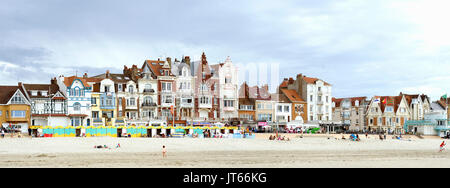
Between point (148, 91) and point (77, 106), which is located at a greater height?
point (148, 91)

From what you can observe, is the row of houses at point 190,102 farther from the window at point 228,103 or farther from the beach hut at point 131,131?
the beach hut at point 131,131

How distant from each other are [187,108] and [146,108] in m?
6.08

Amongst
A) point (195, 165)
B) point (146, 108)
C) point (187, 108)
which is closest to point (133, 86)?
point (146, 108)

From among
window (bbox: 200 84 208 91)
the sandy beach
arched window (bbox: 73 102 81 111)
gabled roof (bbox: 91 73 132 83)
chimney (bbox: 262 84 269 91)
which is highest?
gabled roof (bbox: 91 73 132 83)

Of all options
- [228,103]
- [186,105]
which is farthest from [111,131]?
[228,103]

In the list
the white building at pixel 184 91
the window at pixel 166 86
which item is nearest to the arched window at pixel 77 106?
the window at pixel 166 86

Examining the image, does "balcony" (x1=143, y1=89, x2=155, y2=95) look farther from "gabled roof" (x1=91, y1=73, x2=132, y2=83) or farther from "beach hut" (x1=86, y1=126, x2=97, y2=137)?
"beach hut" (x1=86, y1=126, x2=97, y2=137)

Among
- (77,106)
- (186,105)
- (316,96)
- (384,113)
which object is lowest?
(384,113)

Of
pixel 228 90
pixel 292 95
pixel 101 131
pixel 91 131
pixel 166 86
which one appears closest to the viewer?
pixel 91 131

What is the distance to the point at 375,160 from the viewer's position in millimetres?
32000

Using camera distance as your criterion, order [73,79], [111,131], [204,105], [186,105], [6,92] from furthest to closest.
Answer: [204,105] < [186,105] < [73,79] < [6,92] < [111,131]

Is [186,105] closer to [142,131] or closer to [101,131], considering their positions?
[142,131]

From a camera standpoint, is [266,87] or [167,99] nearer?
[167,99]

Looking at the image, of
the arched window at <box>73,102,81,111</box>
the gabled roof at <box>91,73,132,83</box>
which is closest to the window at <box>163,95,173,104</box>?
the gabled roof at <box>91,73,132,83</box>
